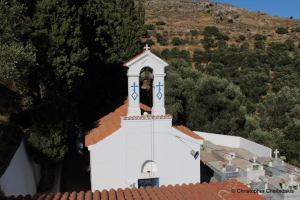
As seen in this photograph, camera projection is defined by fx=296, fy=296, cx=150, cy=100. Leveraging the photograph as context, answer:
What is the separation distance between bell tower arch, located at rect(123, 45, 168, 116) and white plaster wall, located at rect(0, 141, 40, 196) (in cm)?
383

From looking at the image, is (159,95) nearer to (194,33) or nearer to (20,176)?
(20,176)

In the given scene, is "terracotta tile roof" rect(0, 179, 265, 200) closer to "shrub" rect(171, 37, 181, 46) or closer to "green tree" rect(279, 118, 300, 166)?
"green tree" rect(279, 118, 300, 166)

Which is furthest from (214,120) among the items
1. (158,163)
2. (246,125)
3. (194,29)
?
(194,29)

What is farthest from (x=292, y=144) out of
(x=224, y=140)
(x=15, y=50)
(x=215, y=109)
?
(x=15, y=50)

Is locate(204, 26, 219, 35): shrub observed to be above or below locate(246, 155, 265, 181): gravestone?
above

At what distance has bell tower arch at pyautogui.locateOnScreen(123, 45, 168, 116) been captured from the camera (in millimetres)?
10406

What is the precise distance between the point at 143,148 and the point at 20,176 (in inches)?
158

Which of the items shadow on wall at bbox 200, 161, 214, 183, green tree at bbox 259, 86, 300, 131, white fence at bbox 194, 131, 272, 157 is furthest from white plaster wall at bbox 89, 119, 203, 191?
green tree at bbox 259, 86, 300, 131

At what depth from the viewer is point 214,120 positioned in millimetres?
21594

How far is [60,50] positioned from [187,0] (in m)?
82.2

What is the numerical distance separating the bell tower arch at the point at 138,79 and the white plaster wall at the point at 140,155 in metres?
0.48

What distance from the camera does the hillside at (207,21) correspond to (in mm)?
54438

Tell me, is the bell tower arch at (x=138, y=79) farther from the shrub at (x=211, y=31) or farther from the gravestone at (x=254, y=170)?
the shrub at (x=211, y=31)

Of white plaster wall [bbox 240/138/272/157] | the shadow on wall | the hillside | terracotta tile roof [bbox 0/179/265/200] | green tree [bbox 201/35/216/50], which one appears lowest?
terracotta tile roof [bbox 0/179/265/200]
